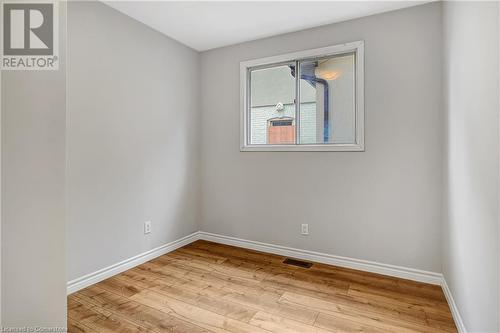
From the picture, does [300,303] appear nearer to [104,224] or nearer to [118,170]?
[104,224]

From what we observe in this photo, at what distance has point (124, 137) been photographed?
258cm

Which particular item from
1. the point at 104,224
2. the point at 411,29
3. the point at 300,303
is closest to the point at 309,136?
the point at 411,29

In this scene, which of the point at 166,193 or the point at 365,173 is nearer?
the point at 365,173

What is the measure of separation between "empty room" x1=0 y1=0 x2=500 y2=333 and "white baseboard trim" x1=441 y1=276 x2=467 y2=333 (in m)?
0.03

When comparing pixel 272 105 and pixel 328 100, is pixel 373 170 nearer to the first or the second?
pixel 328 100

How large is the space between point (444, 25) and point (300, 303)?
2545 mm

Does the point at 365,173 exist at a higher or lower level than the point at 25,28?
lower

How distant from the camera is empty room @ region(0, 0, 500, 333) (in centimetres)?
119

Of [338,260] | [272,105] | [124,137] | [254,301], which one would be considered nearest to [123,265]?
[124,137]

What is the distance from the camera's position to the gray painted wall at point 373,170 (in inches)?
92.4

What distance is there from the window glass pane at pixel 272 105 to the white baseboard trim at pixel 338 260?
124 centimetres

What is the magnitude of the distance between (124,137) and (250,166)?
4.65 ft

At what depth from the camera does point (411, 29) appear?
2.38 m

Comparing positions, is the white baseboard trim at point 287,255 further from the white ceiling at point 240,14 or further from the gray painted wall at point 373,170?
the white ceiling at point 240,14
